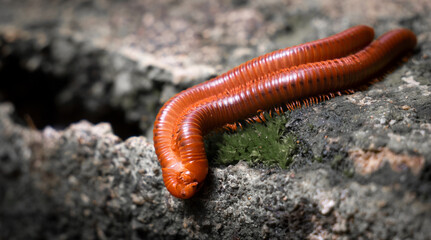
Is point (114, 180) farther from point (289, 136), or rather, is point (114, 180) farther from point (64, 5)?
point (64, 5)

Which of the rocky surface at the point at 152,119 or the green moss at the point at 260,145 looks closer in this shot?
the rocky surface at the point at 152,119

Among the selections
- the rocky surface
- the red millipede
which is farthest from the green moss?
the red millipede

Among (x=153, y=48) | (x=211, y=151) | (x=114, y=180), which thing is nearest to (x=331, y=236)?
(x=211, y=151)

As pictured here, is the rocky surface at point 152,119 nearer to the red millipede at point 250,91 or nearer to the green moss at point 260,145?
the green moss at point 260,145

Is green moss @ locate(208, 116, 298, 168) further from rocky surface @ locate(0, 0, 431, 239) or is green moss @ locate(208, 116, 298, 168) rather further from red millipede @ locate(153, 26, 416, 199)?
red millipede @ locate(153, 26, 416, 199)

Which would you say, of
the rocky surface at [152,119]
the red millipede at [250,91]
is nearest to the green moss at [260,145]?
the rocky surface at [152,119]
